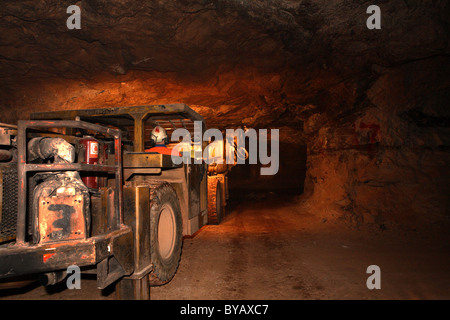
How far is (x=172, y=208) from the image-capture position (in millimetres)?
3389

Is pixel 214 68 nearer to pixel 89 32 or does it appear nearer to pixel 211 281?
pixel 89 32

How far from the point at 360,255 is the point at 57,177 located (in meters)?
4.63

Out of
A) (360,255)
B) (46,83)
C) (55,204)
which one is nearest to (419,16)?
(360,255)

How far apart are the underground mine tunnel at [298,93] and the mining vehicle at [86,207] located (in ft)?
2.99

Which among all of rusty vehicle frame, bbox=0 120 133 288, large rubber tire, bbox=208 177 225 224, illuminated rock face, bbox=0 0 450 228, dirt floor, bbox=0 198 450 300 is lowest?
dirt floor, bbox=0 198 450 300

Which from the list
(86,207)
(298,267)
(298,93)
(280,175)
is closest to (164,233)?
(86,207)

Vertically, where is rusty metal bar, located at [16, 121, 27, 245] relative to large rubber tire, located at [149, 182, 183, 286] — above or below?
above

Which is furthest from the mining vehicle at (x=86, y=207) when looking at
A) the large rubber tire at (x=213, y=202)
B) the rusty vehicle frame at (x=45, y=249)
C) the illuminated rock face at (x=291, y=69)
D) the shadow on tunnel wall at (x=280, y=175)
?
the shadow on tunnel wall at (x=280, y=175)

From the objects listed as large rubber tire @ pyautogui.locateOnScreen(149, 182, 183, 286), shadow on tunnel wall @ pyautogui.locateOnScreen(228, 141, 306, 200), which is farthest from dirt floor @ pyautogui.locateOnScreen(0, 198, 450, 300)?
shadow on tunnel wall @ pyautogui.locateOnScreen(228, 141, 306, 200)

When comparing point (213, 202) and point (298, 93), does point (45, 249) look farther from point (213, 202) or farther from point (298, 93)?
point (298, 93)

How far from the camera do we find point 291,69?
6.89 meters

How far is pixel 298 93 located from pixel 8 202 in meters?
7.64

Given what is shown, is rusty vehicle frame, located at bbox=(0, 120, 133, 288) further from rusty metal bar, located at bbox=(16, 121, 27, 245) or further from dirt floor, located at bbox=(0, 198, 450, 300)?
dirt floor, located at bbox=(0, 198, 450, 300)

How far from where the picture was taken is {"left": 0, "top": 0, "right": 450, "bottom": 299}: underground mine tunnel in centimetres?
388
